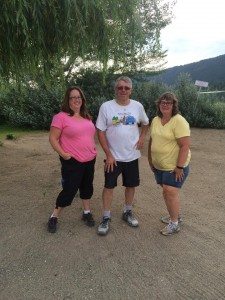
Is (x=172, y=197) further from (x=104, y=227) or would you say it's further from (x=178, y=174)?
(x=104, y=227)

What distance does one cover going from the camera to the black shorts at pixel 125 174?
442 cm

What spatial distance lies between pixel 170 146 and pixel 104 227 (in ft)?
4.13

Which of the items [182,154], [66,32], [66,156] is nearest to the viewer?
[182,154]

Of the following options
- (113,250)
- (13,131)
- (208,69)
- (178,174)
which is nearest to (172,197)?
(178,174)

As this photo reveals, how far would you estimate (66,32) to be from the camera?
5.31m

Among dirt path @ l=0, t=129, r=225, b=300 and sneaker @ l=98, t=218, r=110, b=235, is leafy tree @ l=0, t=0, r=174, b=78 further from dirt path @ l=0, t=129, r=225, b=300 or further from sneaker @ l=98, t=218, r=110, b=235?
sneaker @ l=98, t=218, r=110, b=235

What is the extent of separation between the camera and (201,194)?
6086mm

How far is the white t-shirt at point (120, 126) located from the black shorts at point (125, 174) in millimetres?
104

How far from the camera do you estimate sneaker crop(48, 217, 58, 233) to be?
179 inches

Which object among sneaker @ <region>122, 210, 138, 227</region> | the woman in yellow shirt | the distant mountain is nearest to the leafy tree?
the woman in yellow shirt

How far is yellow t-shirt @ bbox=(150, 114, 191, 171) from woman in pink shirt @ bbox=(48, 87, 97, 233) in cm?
73

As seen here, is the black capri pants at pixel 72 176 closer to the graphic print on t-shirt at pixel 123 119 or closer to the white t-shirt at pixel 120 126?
the white t-shirt at pixel 120 126

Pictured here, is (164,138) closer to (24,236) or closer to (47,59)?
(24,236)

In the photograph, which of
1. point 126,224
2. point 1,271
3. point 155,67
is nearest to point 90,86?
point 155,67
